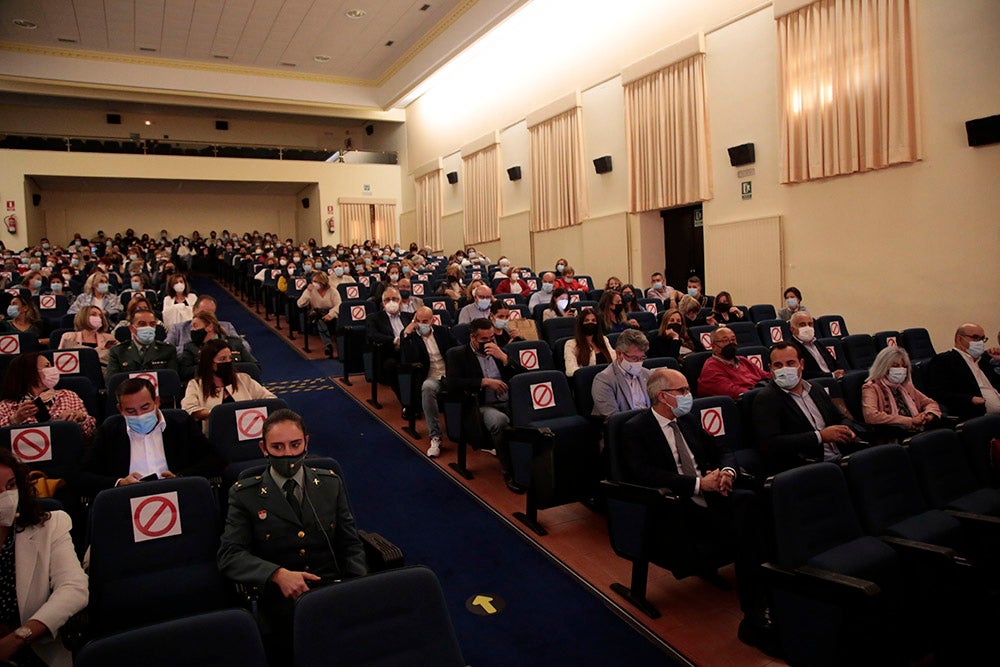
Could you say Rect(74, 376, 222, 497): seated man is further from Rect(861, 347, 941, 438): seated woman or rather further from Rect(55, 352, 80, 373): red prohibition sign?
Rect(861, 347, 941, 438): seated woman

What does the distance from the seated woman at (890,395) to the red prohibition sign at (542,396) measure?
1.92 metres

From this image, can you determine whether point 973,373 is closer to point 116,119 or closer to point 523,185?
point 523,185

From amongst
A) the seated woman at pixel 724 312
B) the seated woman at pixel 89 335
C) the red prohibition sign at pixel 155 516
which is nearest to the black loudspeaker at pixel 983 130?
the seated woman at pixel 724 312

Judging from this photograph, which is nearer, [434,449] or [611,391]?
[611,391]

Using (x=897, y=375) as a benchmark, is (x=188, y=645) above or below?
below

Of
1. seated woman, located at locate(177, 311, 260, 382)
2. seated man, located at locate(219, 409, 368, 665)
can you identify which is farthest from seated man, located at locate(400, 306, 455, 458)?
seated man, located at locate(219, 409, 368, 665)

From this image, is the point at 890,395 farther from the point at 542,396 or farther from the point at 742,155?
the point at 742,155

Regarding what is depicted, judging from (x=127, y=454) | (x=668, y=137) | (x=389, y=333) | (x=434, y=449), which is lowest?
(x=434, y=449)

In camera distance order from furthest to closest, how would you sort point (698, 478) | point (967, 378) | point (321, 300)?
point (321, 300) < point (967, 378) < point (698, 478)

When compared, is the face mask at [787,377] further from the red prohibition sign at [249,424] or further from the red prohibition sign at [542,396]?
the red prohibition sign at [249,424]

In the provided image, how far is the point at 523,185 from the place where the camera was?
14695 millimetres

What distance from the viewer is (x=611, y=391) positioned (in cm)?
393

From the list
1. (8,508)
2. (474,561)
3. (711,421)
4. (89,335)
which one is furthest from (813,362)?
(89,335)

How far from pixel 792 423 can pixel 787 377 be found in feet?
0.80
